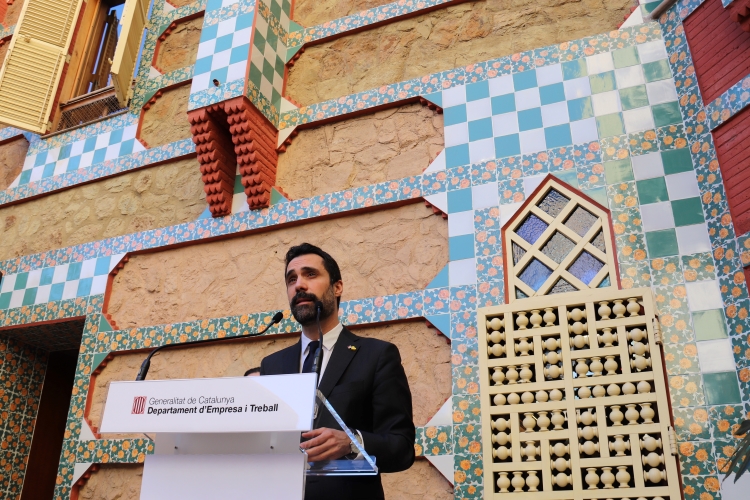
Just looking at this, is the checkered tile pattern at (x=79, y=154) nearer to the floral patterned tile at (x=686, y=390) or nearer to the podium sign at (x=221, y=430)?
the podium sign at (x=221, y=430)

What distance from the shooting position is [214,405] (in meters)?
2.54

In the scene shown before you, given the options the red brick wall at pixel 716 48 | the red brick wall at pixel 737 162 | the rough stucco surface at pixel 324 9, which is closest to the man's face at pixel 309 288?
the red brick wall at pixel 737 162

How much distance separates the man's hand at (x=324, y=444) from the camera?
2.51 meters

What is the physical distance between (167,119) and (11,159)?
2.14 m

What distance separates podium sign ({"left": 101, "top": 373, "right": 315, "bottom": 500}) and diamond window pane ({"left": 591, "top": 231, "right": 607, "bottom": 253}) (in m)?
2.77

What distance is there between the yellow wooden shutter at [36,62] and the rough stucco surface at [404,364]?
10.1 ft

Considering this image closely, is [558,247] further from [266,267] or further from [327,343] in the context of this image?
[266,267]

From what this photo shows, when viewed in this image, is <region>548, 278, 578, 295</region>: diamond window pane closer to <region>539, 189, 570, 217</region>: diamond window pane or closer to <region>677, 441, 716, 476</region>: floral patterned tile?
<region>539, 189, 570, 217</region>: diamond window pane

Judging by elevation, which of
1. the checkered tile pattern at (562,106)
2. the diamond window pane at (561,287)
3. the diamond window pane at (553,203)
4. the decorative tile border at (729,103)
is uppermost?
the checkered tile pattern at (562,106)

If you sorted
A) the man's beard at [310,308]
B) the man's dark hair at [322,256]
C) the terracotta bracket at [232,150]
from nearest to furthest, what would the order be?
the man's beard at [310,308]
the man's dark hair at [322,256]
the terracotta bracket at [232,150]

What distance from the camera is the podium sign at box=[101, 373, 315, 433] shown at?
95.0 inches

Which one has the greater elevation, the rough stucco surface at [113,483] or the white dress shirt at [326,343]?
the white dress shirt at [326,343]

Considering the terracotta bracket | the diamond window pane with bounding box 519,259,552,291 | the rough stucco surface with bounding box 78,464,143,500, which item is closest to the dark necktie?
the diamond window pane with bounding box 519,259,552,291

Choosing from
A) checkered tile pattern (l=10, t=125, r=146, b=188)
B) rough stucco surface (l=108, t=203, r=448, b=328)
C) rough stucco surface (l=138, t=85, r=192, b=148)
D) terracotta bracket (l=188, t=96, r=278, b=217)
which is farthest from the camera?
checkered tile pattern (l=10, t=125, r=146, b=188)
